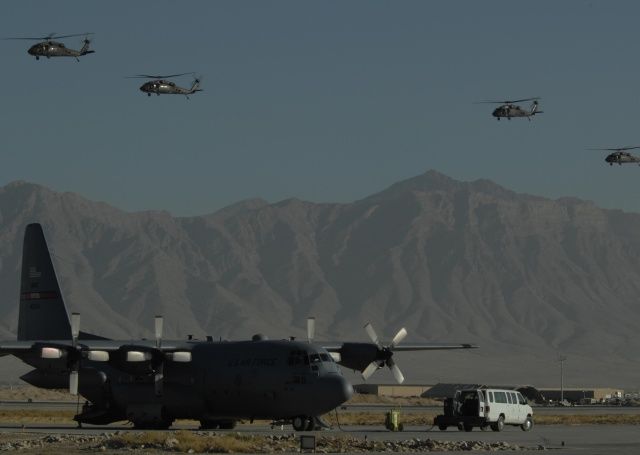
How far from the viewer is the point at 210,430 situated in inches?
2534

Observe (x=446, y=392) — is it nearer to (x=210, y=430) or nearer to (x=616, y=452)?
(x=210, y=430)

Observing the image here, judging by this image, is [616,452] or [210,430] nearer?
[616,452]

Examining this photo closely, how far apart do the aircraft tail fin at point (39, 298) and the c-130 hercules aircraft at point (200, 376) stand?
150 inches

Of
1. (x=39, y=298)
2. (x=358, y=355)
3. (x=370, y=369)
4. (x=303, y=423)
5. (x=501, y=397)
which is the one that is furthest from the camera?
(x=39, y=298)

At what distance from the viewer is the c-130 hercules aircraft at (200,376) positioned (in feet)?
197

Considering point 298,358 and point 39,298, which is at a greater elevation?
point 39,298

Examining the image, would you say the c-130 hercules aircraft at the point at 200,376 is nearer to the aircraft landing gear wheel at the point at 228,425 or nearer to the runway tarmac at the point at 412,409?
the aircraft landing gear wheel at the point at 228,425

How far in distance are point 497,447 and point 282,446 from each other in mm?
8124

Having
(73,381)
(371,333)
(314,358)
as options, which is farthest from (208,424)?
(371,333)

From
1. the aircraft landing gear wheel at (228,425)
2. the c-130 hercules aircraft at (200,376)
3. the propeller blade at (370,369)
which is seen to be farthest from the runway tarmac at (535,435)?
the propeller blade at (370,369)

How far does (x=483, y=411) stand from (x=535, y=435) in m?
3.41

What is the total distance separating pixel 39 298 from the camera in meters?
71.2

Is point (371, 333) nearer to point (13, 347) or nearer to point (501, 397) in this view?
point (501, 397)

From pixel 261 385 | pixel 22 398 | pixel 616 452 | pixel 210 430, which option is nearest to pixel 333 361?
pixel 261 385
